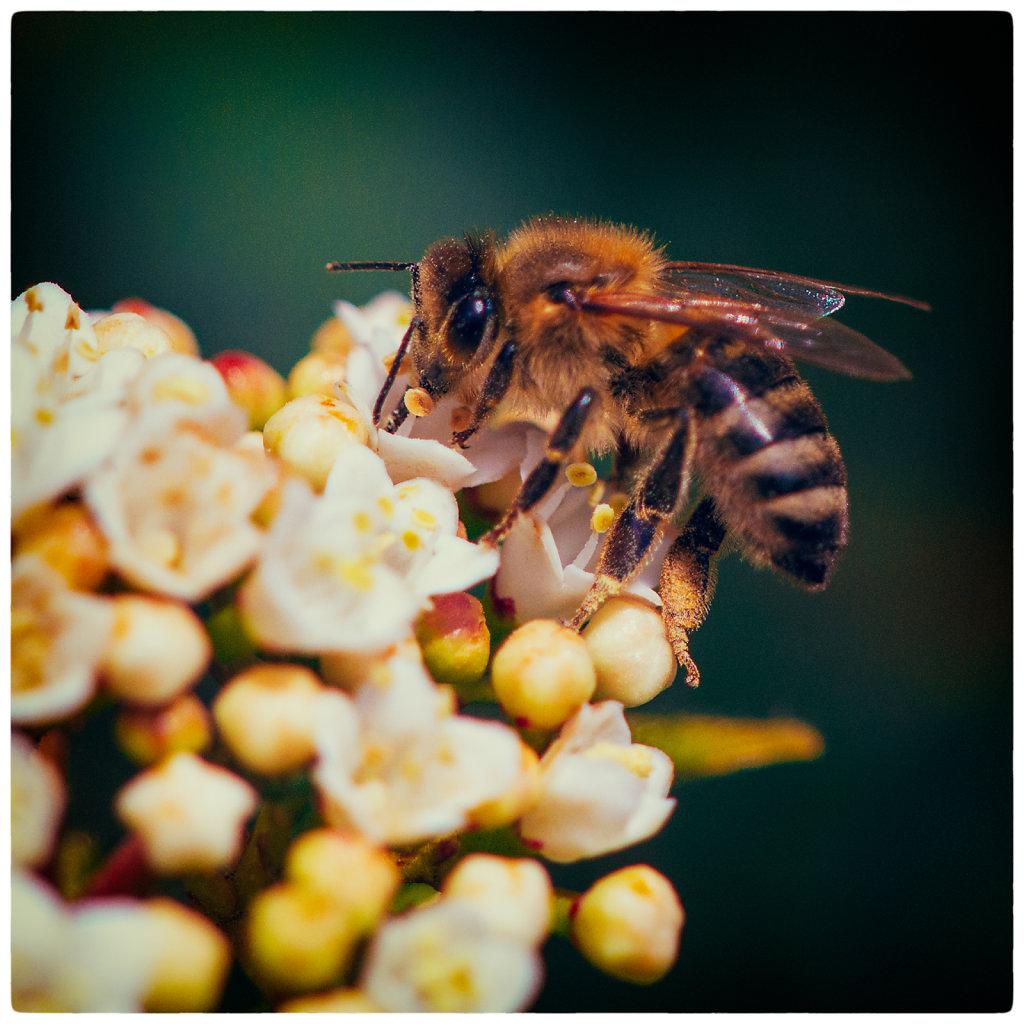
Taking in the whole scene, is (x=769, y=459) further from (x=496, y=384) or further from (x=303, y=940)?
(x=303, y=940)

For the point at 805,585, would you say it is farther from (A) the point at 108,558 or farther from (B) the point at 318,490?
(A) the point at 108,558

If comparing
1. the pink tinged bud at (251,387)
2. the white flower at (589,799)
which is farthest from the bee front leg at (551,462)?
the pink tinged bud at (251,387)

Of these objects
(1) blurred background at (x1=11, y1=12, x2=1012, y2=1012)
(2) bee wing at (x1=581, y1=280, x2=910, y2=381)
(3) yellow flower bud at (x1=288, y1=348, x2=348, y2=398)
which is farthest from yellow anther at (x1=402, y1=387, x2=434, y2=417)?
(1) blurred background at (x1=11, y1=12, x2=1012, y2=1012)

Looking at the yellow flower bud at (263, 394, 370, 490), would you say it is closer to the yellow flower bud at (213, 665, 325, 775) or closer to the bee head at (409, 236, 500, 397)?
the bee head at (409, 236, 500, 397)

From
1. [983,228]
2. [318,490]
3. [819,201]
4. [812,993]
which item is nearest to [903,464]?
[819,201]

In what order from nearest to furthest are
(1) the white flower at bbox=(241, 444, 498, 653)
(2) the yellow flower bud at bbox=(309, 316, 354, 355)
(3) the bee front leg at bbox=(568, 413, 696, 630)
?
(1) the white flower at bbox=(241, 444, 498, 653), (3) the bee front leg at bbox=(568, 413, 696, 630), (2) the yellow flower bud at bbox=(309, 316, 354, 355)

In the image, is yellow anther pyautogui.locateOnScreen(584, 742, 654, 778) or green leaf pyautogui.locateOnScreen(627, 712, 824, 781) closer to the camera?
yellow anther pyautogui.locateOnScreen(584, 742, 654, 778)

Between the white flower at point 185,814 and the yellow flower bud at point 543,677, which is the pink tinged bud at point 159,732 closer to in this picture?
the white flower at point 185,814
